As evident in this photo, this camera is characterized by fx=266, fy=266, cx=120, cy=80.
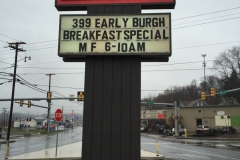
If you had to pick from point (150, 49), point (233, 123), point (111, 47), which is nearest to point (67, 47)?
point (111, 47)

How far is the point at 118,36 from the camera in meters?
7.64

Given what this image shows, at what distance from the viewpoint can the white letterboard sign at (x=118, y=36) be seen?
7598mm

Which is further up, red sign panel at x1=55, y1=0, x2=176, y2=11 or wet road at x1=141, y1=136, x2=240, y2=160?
red sign panel at x1=55, y1=0, x2=176, y2=11

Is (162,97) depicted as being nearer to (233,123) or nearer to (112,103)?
(233,123)

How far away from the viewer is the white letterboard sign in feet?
24.9

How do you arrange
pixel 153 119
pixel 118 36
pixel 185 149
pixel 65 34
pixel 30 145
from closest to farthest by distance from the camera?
pixel 118 36
pixel 65 34
pixel 185 149
pixel 30 145
pixel 153 119

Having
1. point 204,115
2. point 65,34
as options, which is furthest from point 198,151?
point 204,115

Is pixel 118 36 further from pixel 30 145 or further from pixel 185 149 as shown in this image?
pixel 30 145

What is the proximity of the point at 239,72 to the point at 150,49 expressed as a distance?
65.6 meters

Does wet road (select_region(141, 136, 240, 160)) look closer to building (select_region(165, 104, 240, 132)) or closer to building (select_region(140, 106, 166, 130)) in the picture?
building (select_region(165, 104, 240, 132))

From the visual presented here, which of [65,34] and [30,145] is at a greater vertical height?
[65,34]

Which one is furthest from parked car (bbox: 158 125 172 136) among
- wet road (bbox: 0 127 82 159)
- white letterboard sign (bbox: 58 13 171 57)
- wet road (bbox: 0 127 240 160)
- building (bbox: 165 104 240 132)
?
white letterboard sign (bbox: 58 13 171 57)

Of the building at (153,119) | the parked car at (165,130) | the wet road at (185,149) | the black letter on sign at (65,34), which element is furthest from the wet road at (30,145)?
the building at (153,119)

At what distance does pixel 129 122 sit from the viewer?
745 cm
